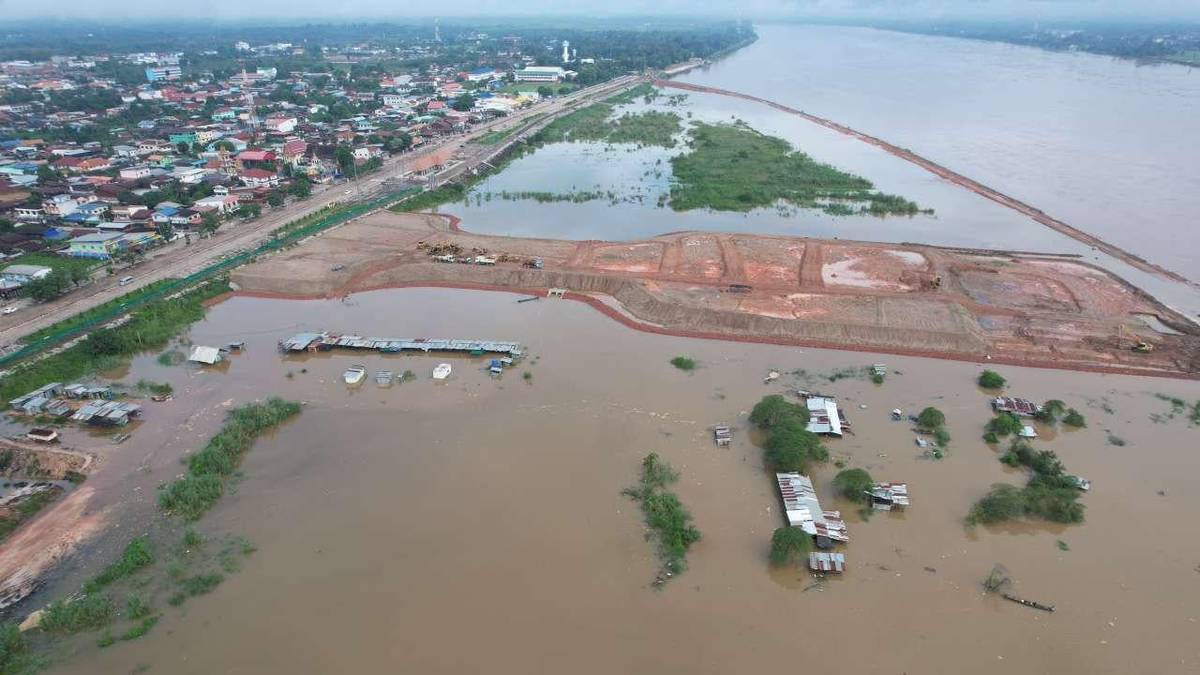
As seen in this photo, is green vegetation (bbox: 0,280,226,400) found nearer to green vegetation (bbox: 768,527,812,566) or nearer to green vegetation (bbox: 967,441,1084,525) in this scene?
green vegetation (bbox: 768,527,812,566)

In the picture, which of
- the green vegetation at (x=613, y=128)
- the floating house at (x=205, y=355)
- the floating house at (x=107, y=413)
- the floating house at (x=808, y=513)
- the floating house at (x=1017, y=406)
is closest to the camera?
the floating house at (x=808, y=513)

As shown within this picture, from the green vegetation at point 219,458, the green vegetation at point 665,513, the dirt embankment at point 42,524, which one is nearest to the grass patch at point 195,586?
the green vegetation at point 219,458

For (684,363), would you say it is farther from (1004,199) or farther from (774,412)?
(1004,199)

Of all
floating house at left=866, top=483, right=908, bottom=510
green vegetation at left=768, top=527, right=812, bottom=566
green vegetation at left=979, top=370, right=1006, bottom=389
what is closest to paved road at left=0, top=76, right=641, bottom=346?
green vegetation at left=768, top=527, right=812, bottom=566

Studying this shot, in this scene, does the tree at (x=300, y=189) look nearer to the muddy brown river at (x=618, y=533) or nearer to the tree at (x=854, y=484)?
the muddy brown river at (x=618, y=533)

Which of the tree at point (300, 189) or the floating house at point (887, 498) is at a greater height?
the tree at point (300, 189)

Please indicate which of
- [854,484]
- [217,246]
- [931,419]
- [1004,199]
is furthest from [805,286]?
[217,246]
